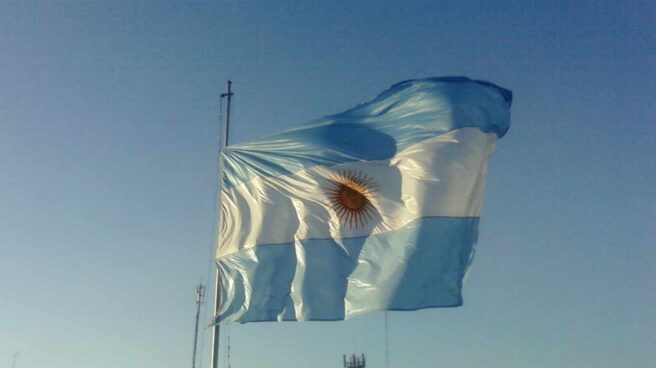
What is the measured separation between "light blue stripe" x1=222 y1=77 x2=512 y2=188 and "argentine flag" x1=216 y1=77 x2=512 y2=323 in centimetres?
3

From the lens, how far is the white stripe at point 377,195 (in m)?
17.2

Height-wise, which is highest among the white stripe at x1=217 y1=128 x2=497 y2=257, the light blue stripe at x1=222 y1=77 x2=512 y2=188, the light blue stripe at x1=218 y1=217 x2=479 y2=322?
the light blue stripe at x1=222 y1=77 x2=512 y2=188

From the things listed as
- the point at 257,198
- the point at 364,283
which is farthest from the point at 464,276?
the point at 257,198

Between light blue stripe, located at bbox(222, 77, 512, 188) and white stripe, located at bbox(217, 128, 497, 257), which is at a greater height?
light blue stripe, located at bbox(222, 77, 512, 188)

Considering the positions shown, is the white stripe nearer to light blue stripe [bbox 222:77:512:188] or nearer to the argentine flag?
the argentine flag

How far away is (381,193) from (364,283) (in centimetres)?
225

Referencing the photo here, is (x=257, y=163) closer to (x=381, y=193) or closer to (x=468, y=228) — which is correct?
(x=381, y=193)

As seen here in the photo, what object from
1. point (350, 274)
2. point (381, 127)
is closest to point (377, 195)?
point (381, 127)

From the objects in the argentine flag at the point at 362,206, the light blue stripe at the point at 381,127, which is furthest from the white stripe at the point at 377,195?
the light blue stripe at the point at 381,127

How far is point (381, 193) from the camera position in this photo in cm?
1780

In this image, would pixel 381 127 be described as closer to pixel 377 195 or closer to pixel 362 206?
pixel 377 195

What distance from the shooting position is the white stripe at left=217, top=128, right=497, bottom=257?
56.4 ft

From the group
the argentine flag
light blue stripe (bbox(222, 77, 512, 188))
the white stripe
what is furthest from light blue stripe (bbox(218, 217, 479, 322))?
light blue stripe (bbox(222, 77, 512, 188))

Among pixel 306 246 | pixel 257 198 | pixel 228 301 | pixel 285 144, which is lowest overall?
pixel 228 301
